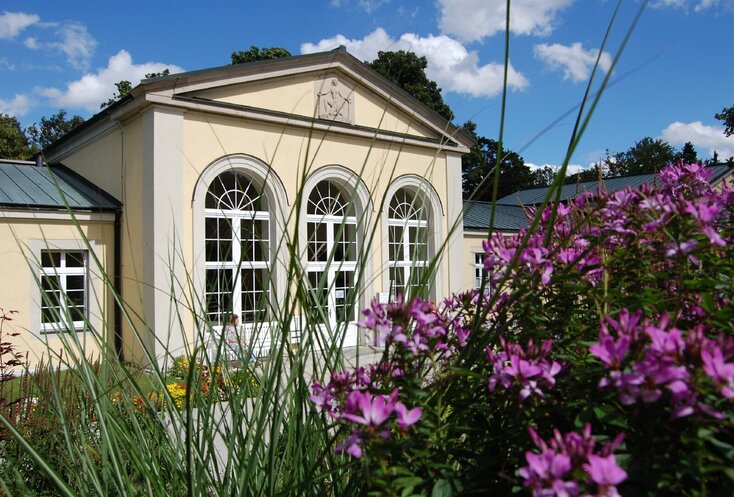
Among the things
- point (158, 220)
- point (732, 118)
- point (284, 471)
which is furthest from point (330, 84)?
point (732, 118)

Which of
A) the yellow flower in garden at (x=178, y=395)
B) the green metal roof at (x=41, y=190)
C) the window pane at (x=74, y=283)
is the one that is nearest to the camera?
the yellow flower in garden at (x=178, y=395)

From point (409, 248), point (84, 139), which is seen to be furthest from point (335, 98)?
point (409, 248)

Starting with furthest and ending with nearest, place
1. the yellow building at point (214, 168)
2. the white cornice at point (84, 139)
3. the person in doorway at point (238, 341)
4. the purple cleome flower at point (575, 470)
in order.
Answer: the white cornice at point (84, 139), the yellow building at point (214, 168), the person in doorway at point (238, 341), the purple cleome flower at point (575, 470)

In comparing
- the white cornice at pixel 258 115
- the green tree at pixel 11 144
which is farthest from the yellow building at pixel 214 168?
the green tree at pixel 11 144

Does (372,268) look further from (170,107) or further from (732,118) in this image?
(732,118)

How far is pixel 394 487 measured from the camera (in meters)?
0.92

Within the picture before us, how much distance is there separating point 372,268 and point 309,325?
388 inches

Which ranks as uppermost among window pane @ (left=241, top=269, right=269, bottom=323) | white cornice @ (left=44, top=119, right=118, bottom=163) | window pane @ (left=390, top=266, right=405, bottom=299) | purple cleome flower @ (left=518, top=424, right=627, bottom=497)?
white cornice @ (left=44, top=119, right=118, bottom=163)

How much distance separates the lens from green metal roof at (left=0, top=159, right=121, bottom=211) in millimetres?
9112

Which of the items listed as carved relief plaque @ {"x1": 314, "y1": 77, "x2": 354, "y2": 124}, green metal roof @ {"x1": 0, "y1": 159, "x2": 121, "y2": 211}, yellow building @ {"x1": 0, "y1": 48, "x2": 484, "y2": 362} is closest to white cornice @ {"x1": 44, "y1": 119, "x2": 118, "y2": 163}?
yellow building @ {"x1": 0, "y1": 48, "x2": 484, "y2": 362}

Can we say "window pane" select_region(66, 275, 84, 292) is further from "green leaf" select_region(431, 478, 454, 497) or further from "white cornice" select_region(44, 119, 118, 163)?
"green leaf" select_region(431, 478, 454, 497)

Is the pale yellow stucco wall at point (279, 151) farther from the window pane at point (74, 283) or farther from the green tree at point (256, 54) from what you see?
the green tree at point (256, 54)

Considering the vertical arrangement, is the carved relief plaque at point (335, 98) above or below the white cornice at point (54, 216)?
above

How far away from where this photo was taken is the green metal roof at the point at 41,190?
9.11 meters
